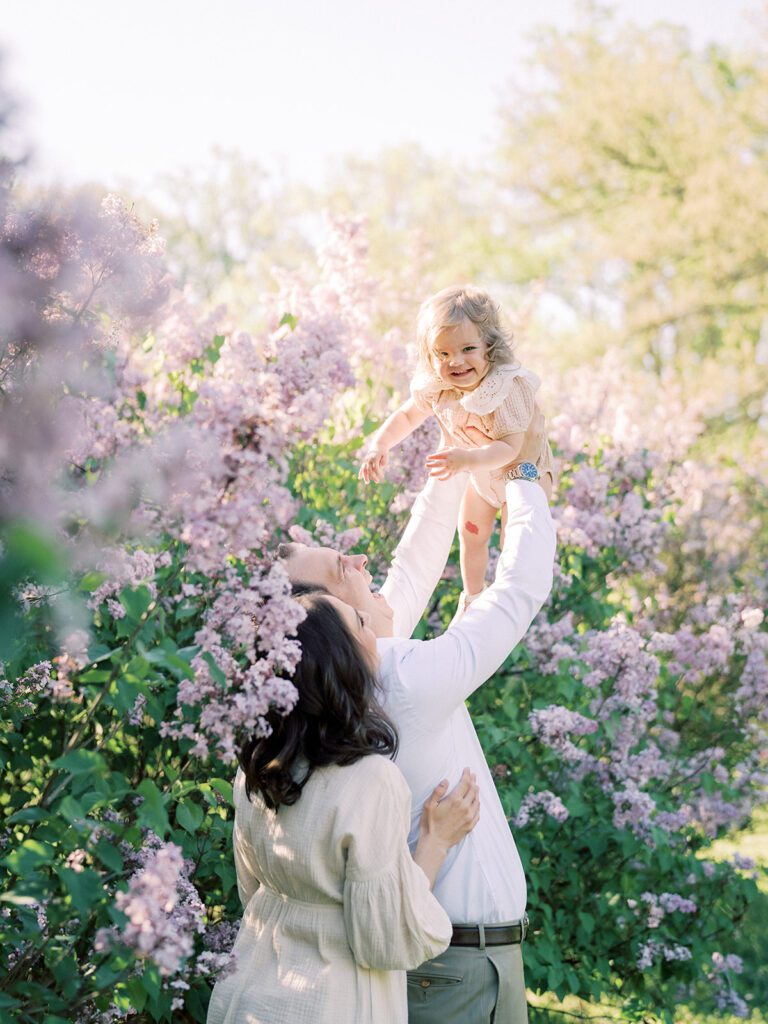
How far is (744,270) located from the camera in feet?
52.1

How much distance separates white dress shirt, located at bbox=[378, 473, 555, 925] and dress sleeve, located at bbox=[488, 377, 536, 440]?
0.76 m

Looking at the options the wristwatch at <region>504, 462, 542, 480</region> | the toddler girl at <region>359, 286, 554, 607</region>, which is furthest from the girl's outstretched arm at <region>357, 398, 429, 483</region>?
the wristwatch at <region>504, 462, 542, 480</region>

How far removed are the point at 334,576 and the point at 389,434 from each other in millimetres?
1128

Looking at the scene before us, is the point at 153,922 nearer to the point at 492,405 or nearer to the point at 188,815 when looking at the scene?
the point at 188,815

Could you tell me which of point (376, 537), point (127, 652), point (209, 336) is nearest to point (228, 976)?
point (127, 652)

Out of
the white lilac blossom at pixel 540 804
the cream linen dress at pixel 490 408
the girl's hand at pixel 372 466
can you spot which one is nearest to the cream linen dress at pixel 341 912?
the girl's hand at pixel 372 466

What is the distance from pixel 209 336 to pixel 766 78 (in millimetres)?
13995

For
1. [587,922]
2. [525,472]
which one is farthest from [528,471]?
[587,922]

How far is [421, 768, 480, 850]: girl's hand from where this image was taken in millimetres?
2197

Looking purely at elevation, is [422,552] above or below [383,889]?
above

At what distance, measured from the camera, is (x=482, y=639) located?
2205 mm

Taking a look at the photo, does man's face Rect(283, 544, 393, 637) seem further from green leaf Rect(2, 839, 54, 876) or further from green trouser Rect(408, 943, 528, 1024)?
green leaf Rect(2, 839, 54, 876)

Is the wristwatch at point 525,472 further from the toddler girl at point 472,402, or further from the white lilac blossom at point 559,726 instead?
the white lilac blossom at point 559,726

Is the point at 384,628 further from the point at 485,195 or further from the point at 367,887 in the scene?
the point at 485,195
